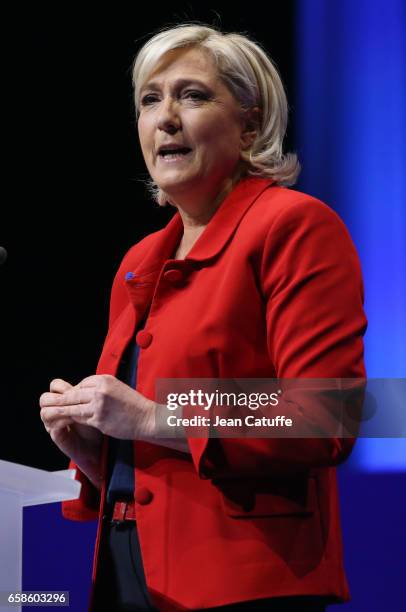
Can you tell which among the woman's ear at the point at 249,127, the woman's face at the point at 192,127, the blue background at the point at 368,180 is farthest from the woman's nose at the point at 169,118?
the blue background at the point at 368,180

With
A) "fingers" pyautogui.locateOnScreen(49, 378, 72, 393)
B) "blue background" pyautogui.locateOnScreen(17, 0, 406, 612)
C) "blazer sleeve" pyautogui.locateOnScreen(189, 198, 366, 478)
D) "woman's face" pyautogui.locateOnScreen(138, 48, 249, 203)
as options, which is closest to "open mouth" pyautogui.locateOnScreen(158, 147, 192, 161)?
"woman's face" pyautogui.locateOnScreen(138, 48, 249, 203)

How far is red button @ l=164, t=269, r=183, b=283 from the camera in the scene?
128cm

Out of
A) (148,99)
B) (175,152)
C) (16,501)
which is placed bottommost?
(16,501)

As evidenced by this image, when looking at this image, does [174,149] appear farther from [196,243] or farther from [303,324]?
[303,324]

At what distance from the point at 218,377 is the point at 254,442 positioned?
0.36ft

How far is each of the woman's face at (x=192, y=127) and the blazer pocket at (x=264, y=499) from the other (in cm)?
48

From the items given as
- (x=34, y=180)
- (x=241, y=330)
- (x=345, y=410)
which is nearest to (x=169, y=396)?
(x=241, y=330)

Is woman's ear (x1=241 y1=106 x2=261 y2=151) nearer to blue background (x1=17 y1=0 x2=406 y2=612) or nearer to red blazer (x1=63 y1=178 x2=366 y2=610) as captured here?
red blazer (x1=63 y1=178 x2=366 y2=610)

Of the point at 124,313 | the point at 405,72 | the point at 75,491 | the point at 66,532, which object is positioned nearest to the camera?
the point at 75,491

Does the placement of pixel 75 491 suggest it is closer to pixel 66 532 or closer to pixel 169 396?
pixel 169 396

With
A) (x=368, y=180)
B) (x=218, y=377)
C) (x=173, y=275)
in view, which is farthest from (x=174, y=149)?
(x=368, y=180)

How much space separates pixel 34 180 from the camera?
268 centimetres

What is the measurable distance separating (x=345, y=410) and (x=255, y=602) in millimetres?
267

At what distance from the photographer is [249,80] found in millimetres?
1414
